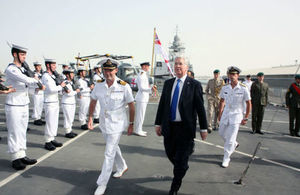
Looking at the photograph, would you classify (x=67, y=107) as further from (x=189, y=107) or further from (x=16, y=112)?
(x=189, y=107)

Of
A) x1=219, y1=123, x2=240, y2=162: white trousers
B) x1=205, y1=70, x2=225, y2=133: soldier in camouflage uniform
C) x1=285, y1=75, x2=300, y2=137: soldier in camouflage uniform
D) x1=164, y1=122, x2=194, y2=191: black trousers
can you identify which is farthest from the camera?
x1=205, y1=70, x2=225, y2=133: soldier in camouflage uniform

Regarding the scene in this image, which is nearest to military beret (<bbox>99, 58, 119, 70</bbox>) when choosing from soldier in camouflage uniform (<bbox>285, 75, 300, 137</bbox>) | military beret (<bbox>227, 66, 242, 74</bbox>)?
military beret (<bbox>227, 66, 242, 74</bbox>)

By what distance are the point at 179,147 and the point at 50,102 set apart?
356 cm

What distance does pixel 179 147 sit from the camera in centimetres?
309

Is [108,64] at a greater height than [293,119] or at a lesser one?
greater

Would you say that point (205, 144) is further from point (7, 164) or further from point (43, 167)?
point (7, 164)

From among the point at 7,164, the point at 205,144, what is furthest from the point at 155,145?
the point at 7,164

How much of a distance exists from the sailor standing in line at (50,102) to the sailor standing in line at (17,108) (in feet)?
3.31

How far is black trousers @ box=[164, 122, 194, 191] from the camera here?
301cm

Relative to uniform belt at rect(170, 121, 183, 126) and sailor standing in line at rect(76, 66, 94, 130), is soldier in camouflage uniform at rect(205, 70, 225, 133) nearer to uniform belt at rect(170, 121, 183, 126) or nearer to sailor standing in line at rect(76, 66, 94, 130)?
sailor standing in line at rect(76, 66, 94, 130)

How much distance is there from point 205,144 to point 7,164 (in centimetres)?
477

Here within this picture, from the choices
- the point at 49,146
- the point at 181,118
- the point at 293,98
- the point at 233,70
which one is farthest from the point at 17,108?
the point at 293,98

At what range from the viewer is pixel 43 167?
3.99 meters

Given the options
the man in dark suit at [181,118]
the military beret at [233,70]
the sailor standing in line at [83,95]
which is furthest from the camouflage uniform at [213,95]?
the man in dark suit at [181,118]
